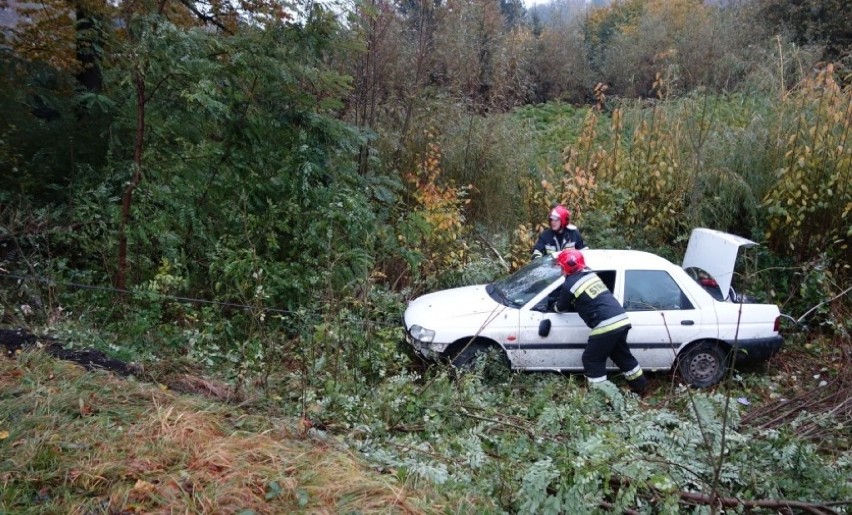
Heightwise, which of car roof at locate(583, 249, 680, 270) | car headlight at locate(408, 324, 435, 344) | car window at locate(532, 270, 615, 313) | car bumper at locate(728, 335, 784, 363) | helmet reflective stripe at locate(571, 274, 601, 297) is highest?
car roof at locate(583, 249, 680, 270)

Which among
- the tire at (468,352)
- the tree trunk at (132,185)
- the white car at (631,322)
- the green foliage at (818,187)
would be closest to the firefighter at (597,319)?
the white car at (631,322)

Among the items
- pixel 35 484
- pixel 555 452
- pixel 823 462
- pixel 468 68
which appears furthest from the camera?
pixel 468 68

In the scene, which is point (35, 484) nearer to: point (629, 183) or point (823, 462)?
point (823, 462)

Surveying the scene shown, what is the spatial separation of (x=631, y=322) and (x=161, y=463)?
4890mm

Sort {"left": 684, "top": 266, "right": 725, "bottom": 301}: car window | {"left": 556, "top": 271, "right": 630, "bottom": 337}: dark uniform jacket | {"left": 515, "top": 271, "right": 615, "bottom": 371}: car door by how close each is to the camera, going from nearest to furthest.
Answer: {"left": 556, "top": 271, "right": 630, "bottom": 337}: dark uniform jacket
{"left": 515, "top": 271, "right": 615, "bottom": 371}: car door
{"left": 684, "top": 266, "right": 725, "bottom": 301}: car window

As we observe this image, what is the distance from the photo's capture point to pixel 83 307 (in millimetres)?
6438

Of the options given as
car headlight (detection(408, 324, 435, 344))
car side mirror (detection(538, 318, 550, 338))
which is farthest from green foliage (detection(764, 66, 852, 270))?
car headlight (detection(408, 324, 435, 344))

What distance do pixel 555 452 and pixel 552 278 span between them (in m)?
3.15

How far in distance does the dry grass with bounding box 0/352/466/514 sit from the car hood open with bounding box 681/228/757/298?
501 cm

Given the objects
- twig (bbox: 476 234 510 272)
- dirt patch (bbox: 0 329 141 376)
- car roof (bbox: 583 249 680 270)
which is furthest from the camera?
twig (bbox: 476 234 510 272)

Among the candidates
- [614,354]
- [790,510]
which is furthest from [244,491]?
[614,354]

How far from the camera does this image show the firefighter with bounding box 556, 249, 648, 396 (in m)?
6.11

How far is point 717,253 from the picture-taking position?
717 centimetres

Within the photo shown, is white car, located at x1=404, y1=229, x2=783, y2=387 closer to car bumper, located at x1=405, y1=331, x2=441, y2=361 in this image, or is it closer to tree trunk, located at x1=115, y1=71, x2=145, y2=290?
car bumper, located at x1=405, y1=331, x2=441, y2=361
